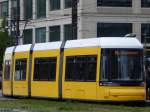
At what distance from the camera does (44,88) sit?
103ft

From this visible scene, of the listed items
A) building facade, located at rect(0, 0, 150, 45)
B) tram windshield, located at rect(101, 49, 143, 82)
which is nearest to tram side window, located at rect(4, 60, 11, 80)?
tram windshield, located at rect(101, 49, 143, 82)

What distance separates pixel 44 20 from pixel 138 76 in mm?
50308

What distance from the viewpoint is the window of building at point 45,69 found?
30719 mm

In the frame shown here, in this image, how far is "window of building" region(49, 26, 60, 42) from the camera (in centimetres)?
7462

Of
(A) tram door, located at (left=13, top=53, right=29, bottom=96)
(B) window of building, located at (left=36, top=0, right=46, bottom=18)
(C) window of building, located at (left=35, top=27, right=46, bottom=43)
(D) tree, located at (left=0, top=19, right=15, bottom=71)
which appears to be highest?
(B) window of building, located at (left=36, top=0, right=46, bottom=18)

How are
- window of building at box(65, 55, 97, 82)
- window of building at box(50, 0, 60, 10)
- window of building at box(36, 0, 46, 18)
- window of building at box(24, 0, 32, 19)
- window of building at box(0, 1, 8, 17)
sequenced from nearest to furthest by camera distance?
window of building at box(65, 55, 97, 82)
window of building at box(50, 0, 60, 10)
window of building at box(36, 0, 46, 18)
window of building at box(24, 0, 32, 19)
window of building at box(0, 1, 8, 17)

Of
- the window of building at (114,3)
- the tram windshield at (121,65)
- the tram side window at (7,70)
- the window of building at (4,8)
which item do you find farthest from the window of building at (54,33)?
the tram windshield at (121,65)

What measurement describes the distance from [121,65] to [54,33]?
48.6 metres

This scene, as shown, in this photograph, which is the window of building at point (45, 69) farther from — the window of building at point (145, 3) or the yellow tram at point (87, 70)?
the window of building at point (145, 3)

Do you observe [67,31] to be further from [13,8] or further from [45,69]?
[45,69]

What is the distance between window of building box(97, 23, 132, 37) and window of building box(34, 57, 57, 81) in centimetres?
3929

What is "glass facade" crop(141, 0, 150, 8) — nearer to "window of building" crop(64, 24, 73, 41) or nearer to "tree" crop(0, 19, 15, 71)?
"window of building" crop(64, 24, 73, 41)

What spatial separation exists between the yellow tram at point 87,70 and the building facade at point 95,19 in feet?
124

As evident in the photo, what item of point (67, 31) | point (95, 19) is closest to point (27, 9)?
point (67, 31)
